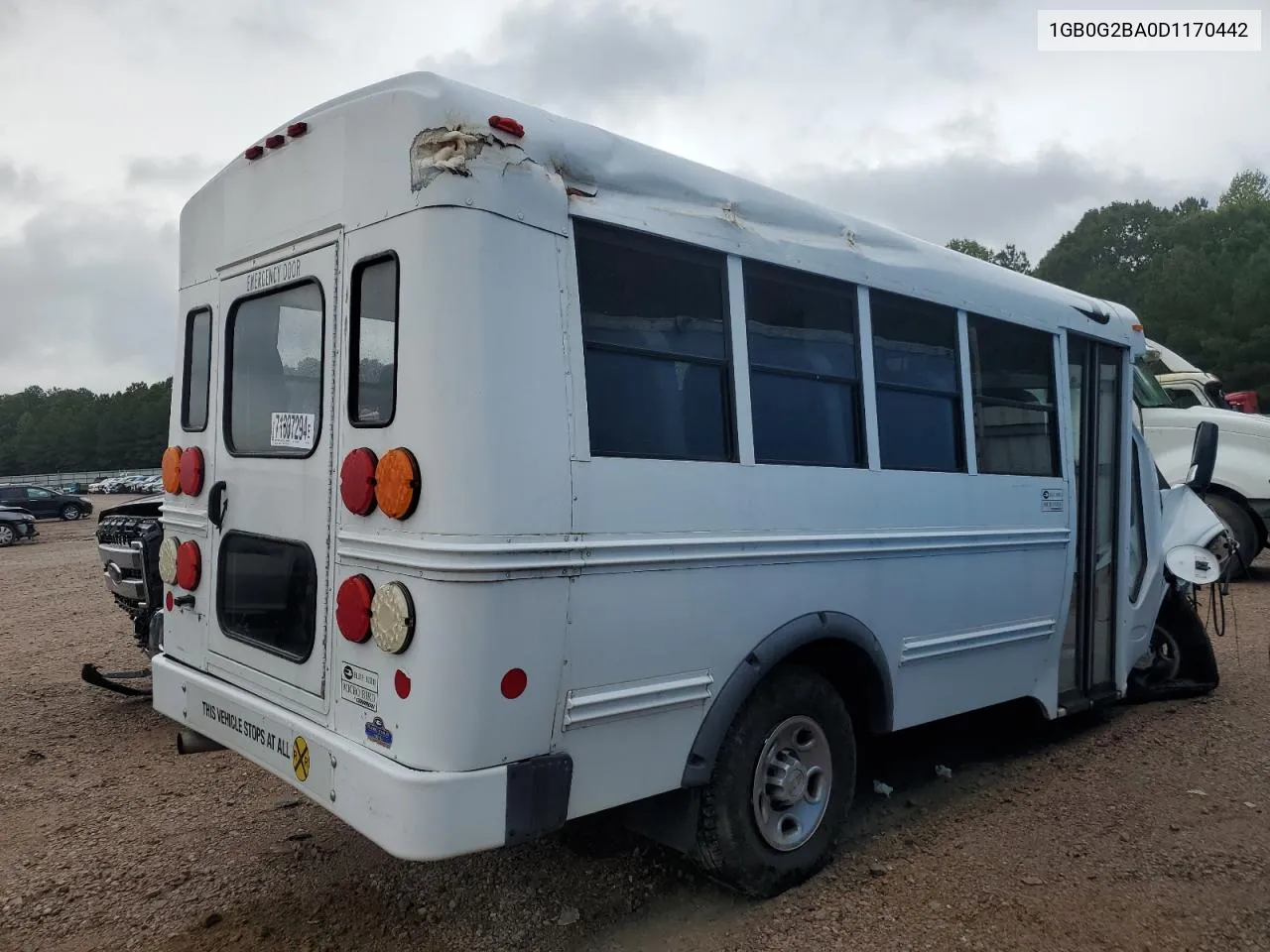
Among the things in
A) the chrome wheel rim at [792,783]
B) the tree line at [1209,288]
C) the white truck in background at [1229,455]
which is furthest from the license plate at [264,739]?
the tree line at [1209,288]

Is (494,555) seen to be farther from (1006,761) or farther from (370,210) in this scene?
(1006,761)

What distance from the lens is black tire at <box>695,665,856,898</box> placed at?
11.4 ft

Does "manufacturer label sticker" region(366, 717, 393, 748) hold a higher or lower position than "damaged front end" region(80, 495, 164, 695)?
lower

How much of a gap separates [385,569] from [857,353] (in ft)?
6.98

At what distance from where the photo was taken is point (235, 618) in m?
3.83

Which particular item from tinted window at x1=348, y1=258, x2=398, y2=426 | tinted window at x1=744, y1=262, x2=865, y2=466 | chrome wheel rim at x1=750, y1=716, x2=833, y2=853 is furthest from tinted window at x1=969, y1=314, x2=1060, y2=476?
tinted window at x1=348, y1=258, x2=398, y2=426

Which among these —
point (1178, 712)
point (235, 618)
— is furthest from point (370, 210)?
point (1178, 712)

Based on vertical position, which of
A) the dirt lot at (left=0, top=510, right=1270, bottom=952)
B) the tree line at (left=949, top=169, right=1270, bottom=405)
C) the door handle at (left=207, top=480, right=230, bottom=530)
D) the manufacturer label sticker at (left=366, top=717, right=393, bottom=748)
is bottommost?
the dirt lot at (left=0, top=510, right=1270, bottom=952)

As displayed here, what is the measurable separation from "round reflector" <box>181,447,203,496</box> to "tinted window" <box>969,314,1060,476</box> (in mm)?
3463

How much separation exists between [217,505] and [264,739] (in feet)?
3.26

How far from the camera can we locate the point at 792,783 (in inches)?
147

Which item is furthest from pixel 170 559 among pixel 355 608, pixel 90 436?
pixel 90 436

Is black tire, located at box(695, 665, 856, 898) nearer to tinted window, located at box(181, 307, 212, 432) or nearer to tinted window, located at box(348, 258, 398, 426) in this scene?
tinted window, located at box(348, 258, 398, 426)

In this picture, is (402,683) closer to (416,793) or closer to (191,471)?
(416,793)
